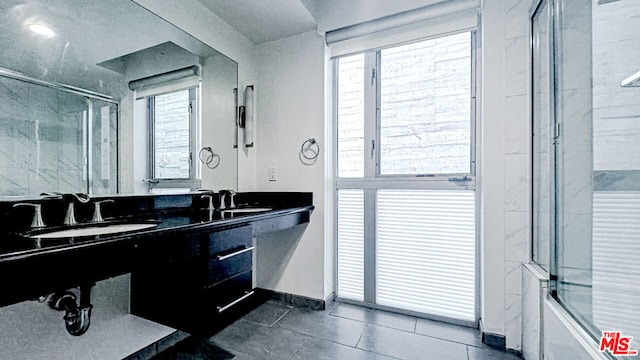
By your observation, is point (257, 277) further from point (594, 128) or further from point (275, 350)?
point (594, 128)

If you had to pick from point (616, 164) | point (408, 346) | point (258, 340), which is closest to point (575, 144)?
point (616, 164)

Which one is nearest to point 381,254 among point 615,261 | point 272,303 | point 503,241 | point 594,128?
point 503,241

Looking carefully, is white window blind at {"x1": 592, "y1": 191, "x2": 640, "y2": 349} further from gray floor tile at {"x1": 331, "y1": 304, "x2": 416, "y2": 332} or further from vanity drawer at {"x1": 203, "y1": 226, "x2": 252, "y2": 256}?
vanity drawer at {"x1": 203, "y1": 226, "x2": 252, "y2": 256}

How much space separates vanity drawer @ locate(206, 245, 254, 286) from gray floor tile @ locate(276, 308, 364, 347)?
66 centimetres

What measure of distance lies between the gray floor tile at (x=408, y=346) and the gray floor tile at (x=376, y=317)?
0.09 m

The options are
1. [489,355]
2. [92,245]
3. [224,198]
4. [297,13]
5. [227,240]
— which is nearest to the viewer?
[92,245]

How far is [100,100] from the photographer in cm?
137

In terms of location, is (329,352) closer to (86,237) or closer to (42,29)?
(86,237)

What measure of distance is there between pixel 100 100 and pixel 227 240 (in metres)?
0.93

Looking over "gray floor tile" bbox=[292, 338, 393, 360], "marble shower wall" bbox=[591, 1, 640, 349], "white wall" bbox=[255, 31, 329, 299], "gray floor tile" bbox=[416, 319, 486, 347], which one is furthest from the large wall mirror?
"marble shower wall" bbox=[591, 1, 640, 349]

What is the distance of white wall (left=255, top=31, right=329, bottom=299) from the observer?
2.15 metres

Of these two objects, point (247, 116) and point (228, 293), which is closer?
point (228, 293)
